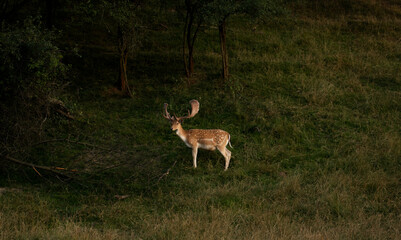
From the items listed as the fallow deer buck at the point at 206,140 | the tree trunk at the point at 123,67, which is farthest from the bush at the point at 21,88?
the tree trunk at the point at 123,67

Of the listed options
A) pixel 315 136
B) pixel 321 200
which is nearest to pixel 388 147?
pixel 315 136

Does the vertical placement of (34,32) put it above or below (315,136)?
above

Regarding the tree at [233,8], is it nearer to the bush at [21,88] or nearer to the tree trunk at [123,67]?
the tree trunk at [123,67]

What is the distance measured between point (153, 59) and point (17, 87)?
9.53 m

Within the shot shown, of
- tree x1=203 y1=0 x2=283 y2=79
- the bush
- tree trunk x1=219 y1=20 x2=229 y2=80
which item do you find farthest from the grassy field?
tree x1=203 y1=0 x2=283 y2=79

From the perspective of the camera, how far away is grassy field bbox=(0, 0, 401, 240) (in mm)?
8516

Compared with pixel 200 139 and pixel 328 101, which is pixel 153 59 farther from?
pixel 200 139

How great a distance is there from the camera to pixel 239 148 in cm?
1281

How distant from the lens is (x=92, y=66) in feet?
65.4

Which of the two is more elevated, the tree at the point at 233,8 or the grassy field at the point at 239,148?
the tree at the point at 233,8

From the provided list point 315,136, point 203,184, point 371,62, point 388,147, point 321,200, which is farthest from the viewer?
point 371,62

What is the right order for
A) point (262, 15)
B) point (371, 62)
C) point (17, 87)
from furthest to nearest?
point (371, 62) < point (262, 15) < point (17, 87)

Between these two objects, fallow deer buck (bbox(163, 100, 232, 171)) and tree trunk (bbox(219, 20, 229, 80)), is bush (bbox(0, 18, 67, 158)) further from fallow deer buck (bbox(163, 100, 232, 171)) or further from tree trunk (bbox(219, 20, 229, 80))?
tree trunk (bbox(219, 20, 229, 80))

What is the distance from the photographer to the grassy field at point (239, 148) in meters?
8.52
